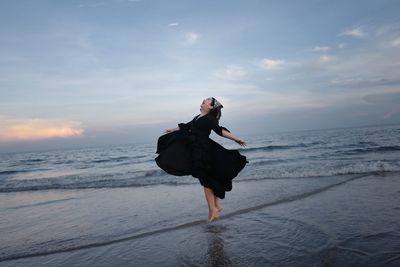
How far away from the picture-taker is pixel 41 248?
16.6 feet

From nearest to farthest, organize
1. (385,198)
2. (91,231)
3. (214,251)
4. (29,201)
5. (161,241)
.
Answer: (214,251), (161,241), (91,231), (385,198), (29,201)

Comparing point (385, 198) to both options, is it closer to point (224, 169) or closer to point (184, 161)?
point (224, 169)

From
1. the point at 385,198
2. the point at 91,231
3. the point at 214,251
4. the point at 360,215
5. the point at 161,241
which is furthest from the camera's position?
the point at 385,198

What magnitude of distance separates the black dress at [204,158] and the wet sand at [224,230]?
2.65 feet

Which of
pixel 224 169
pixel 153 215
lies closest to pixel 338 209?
pixel 224 169

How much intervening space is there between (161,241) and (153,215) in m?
1.98

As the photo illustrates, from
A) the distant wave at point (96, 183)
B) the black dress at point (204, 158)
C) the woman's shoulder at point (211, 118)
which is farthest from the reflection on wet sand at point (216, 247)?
the distant wave at point (96, 183)

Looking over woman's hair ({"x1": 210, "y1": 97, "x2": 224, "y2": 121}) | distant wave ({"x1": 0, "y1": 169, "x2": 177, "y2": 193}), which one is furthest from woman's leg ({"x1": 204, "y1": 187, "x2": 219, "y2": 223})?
distant wave ({"x1": 0, "y1": 169, "x2": 177, "y2": 193})

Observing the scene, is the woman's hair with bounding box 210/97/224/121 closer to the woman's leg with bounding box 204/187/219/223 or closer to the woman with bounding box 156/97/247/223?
the woman with bounding box 156/97/247/223

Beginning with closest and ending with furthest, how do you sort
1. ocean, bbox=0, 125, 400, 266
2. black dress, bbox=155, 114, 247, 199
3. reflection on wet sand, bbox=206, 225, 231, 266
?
reflection on wet sand, bbox=206, 225, 231, 266
ocean, bbox=0, 125, 400, 266
black dress, bbox=155, 114, 247, 199

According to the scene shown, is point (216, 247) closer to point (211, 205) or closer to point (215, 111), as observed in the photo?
point (211, 205)

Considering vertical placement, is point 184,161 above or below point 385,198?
above

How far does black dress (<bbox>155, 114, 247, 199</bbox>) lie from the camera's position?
5598mm

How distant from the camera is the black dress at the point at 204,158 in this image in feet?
18.4
